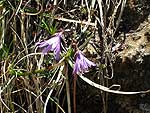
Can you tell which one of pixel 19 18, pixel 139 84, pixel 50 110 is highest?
pixel 19 18

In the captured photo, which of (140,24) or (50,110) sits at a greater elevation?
(140,24)

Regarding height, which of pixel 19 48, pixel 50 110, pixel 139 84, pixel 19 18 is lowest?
pixel 50 110

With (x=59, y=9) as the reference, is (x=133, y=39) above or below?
below

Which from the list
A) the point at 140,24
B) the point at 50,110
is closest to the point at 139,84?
the point at 140,24

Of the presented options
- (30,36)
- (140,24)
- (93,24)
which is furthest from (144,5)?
(30,36)

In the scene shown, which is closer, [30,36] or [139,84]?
[139,84]

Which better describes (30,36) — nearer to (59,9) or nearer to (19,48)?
(19,48)

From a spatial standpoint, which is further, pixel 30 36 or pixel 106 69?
pixel 30 36

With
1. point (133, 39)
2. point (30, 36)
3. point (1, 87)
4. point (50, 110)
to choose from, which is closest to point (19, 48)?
point (30, 36)

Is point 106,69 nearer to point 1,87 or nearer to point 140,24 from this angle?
point 140,24
